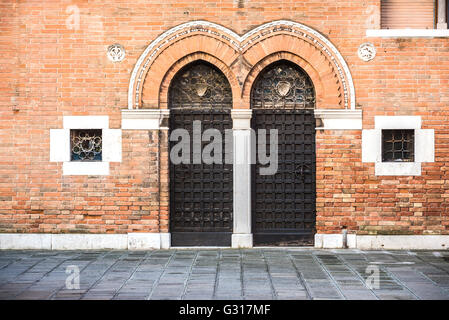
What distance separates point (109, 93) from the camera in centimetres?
952

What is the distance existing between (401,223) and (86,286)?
5.61m

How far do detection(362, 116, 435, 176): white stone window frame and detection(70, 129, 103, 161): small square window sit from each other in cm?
481

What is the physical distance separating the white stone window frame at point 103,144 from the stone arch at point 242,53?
63cm

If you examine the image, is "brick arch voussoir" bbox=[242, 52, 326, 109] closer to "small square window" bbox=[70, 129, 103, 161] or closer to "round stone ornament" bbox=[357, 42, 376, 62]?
"round stone ornament" bbox=[357, 42, 376, 62]

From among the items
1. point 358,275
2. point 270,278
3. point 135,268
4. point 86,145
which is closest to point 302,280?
point 270,278

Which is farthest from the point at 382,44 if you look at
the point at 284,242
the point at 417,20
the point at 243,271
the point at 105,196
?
the point at 105,196

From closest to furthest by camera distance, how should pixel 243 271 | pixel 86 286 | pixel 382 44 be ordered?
1. pixel 86 286
2. pixel 243 271
3. pixel 382 44

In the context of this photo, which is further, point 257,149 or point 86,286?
point 257,149

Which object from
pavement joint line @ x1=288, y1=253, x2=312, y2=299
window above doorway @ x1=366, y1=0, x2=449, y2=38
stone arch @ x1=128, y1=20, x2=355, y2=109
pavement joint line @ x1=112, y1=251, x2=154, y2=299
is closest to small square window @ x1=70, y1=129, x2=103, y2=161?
stone arch @ x1=128, y1=20, x2=355, y2=109

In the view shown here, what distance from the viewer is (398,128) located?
944 centimetres

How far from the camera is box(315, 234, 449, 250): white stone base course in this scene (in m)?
9.41

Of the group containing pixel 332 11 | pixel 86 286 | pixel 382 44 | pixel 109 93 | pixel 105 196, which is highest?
pixel 332 11

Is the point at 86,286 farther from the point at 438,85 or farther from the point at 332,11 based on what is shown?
the point at 438,85

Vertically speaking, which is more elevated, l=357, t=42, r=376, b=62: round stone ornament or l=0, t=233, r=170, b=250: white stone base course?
l=357, t=42, r=376, b=62: round stone ornament
